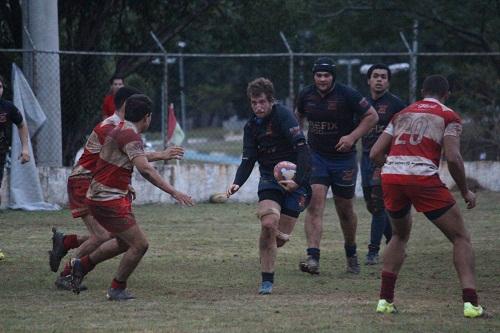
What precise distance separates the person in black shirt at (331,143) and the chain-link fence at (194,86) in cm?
458

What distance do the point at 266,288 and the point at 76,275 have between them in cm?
157

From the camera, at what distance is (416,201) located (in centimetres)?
755

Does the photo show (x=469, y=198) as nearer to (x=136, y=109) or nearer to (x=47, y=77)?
(x=136, y=109)

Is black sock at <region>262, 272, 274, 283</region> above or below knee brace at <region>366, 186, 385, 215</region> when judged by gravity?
below

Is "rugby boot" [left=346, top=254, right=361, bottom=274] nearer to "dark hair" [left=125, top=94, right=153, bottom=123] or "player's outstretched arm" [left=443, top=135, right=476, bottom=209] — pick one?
"player's outstretched arm" [left=443, top=135, right=476, bottom=209]

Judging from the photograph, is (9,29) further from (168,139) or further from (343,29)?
(343,29)

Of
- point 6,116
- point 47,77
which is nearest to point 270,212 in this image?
point 6,116

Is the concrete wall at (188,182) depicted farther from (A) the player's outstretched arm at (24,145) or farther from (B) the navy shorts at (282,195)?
(B) the navy shorts at (282,195)

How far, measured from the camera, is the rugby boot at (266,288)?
866 centimetres

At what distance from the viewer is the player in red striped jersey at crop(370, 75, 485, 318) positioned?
7449 mm

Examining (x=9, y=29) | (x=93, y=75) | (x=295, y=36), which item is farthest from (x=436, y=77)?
(x=295, y=36)

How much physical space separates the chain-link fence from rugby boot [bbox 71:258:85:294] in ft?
23.9

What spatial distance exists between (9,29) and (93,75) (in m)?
1.85

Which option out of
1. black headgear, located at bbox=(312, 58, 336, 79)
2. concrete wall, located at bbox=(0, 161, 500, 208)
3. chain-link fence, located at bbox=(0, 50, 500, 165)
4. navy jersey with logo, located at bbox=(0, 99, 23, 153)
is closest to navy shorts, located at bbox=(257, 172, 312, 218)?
black headgear, located at bbox=(312, 58, 336, 79)
